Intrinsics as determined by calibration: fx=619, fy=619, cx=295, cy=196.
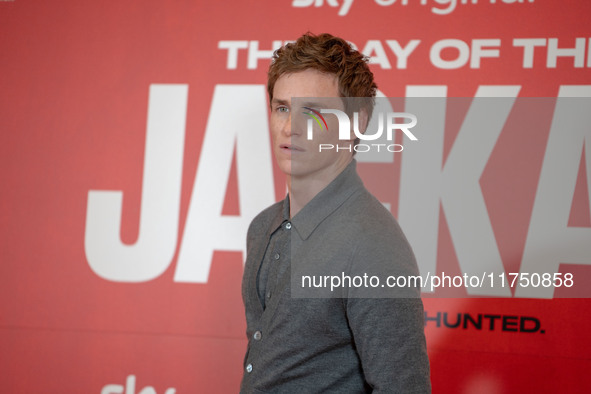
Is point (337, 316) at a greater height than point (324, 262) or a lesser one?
lesser

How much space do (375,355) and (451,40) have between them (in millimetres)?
1515

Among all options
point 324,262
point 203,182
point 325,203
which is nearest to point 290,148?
point 325,203

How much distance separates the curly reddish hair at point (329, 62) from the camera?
5.00ft

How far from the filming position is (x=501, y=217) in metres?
2.23

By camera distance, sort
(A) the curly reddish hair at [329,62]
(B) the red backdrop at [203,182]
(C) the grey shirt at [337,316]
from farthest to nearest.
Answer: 1. (B) the red backdrop at [203,182]
2. (A) the curly reddish hair at [329,62]
3. (C) the grey shirt at [337,316]

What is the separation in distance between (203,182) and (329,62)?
1.10 meters

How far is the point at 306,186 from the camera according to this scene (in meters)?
1.55

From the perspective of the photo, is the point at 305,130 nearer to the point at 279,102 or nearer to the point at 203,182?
the point at 279,102

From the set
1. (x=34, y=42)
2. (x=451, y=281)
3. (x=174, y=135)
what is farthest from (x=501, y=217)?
(x=34, y=42)

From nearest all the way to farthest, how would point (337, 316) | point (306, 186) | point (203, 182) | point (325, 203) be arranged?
1. point (337, 316)
2. point (325, 203)
3. point (306, 186)
4. point (203, 182)

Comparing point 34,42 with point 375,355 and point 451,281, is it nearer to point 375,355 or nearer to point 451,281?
point 451,281

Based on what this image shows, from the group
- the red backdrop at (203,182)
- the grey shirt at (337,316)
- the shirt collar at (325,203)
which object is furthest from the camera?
the red backdrop at (203,182)

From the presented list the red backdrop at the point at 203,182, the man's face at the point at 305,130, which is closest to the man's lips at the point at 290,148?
the man's face at the point at 305,130

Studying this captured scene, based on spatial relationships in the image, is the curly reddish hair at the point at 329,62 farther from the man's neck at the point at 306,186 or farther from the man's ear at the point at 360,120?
the man's neck at the point at 306,186
